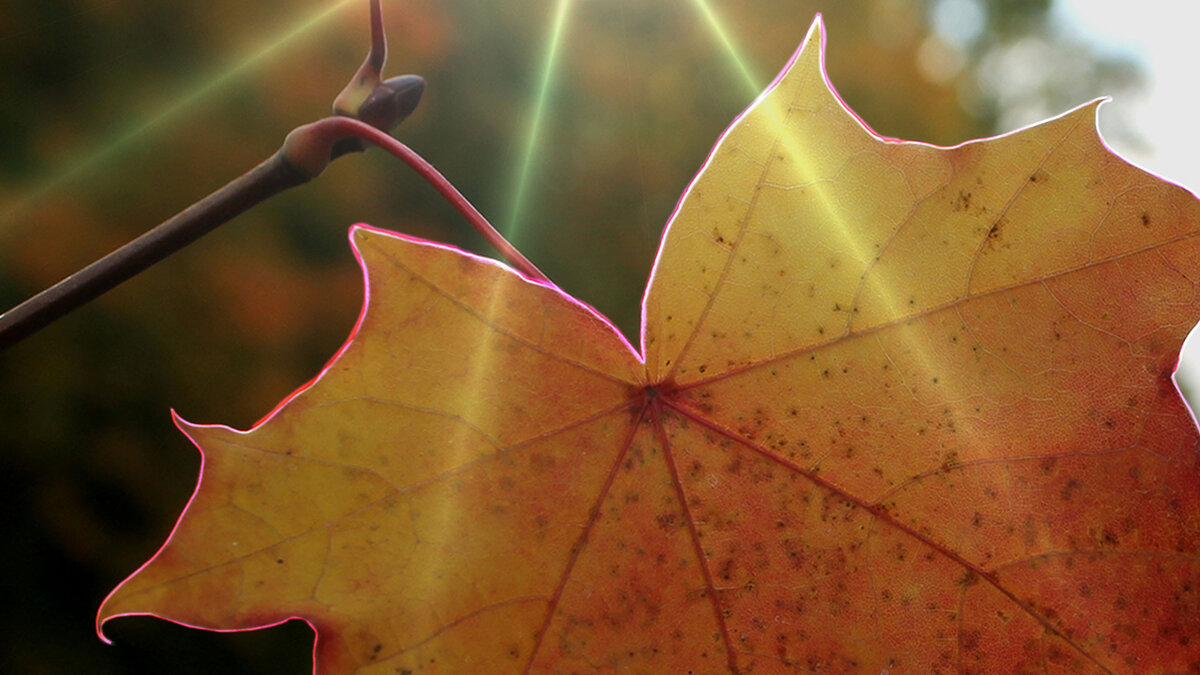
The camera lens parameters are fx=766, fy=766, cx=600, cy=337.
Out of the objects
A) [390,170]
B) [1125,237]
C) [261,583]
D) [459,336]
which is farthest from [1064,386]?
[390,170]

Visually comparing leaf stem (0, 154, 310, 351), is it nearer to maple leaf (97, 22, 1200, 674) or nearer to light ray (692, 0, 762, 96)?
maple leaf (97, 22, 1200, 674)

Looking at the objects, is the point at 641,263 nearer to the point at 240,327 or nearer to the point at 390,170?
the point at 390,170

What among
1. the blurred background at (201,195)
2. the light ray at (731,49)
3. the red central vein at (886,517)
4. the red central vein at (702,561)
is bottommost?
the red central vein at (702,561)

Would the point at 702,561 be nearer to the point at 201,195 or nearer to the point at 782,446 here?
the point at 782,446

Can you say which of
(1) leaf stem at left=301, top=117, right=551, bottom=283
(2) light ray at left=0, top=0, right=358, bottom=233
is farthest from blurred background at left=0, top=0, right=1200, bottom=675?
(1) leaf stem at left=301, top=117, right=551, bottom=283

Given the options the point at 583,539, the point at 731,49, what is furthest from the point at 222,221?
the point at 731,49

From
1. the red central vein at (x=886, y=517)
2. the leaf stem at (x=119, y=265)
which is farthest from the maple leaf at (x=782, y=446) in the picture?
the leaf stem at (x=119, y=265)

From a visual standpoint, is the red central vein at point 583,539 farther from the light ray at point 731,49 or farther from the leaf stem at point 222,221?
the light ray at point 731,49
